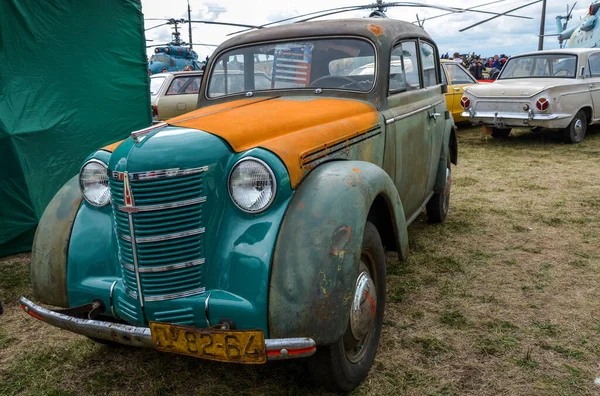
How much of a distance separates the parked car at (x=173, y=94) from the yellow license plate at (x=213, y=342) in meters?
7.55

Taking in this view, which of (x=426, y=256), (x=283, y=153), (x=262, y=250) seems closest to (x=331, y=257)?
(x=262, y=250)

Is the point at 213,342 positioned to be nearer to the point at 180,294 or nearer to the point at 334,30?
the point at 180,294

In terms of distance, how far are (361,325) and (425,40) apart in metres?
2.79

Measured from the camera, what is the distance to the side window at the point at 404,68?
3461 millimetres

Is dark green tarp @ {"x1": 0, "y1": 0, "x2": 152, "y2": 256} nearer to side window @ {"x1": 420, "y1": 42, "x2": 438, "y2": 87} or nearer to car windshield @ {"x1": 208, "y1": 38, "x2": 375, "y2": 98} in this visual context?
car windshield @ {"x1": 208, "y1": 38, "x2": 375, "y2": 98}

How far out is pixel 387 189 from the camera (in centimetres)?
260

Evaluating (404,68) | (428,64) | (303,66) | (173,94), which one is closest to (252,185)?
(303,66)

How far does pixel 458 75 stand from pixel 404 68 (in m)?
8.29

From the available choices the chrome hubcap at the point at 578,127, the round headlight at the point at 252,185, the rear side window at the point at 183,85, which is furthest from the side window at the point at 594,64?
the round headlight at the point at 252,185

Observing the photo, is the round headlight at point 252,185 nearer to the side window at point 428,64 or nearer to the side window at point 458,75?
the side window at point 428,64

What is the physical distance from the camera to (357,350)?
2.56m

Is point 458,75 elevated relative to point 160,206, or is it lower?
elevated

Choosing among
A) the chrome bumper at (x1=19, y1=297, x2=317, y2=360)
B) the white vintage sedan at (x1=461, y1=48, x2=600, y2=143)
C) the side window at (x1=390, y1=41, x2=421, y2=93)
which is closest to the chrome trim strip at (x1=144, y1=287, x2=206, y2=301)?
the chrome bumper at (x1=19, y1=297, x2=317, y2=360)

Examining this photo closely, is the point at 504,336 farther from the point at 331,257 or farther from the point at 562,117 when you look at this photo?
the point at 562,117
